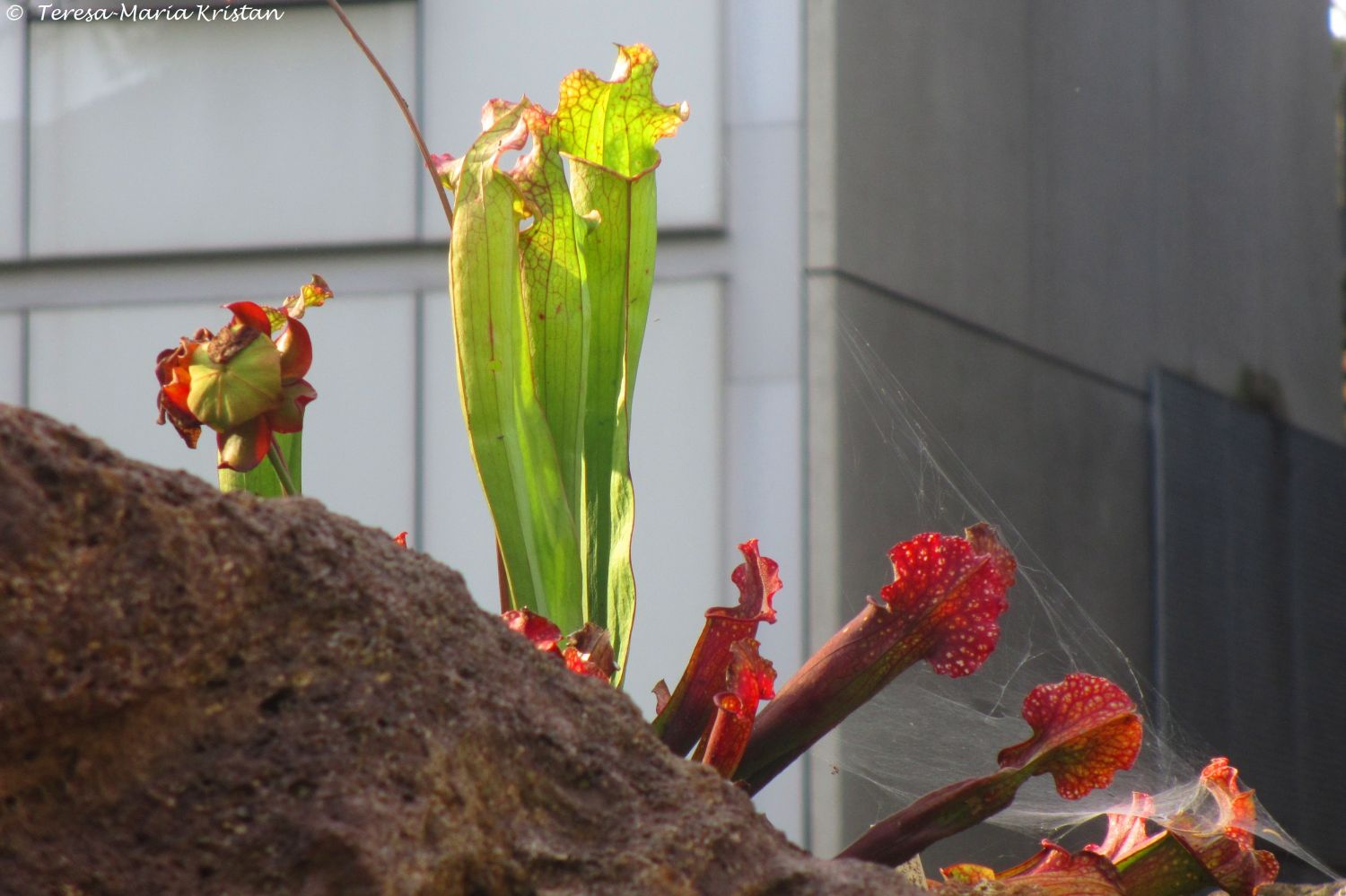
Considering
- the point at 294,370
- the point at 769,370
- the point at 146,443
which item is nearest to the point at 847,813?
the point at 769,370

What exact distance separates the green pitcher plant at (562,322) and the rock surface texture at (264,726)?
467mm

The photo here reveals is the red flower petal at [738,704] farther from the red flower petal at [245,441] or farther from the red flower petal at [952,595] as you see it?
the red flower petal at [245,441]

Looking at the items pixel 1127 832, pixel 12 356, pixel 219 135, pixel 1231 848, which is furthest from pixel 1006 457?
pixel 1231 848

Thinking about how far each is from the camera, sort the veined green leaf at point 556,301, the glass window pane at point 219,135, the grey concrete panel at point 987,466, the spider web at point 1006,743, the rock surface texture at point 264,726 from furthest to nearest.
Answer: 1. the glass window pane at point 219,135
2. the grey concrete panel at point 987,466
3. the spider web at point 1006,743
4. the veined green leaf at point 556,301
5. the rock surface texture at point 264,726

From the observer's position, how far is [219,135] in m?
5.48

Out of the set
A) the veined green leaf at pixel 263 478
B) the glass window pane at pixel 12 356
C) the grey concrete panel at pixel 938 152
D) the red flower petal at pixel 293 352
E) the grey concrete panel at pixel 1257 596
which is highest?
the grey concrete panel at pixel 938 152

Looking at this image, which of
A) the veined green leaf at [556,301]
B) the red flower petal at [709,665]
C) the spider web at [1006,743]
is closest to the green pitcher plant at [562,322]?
the veined green leaf at [556,301]

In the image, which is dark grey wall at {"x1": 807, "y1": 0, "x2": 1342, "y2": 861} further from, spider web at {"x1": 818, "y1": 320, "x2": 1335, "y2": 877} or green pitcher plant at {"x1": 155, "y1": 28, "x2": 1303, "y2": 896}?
green pitcher plant at {"x1": 155, "y1": 28, "x2": 1303, "y2": 896}

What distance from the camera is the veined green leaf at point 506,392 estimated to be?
49.8 inches

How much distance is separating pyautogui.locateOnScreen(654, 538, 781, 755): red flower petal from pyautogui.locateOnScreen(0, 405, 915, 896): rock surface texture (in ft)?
1.08

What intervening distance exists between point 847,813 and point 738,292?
1710 mm

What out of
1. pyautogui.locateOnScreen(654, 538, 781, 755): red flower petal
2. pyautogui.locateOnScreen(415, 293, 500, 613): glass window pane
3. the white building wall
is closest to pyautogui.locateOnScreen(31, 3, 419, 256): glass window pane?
the white building wall

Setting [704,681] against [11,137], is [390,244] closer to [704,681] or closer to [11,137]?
[11,137]

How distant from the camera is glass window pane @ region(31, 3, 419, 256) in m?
5.39
